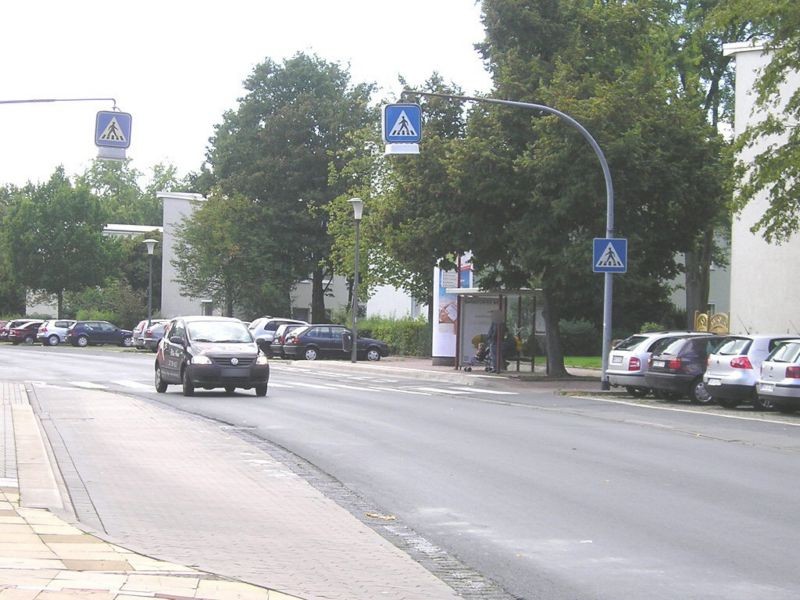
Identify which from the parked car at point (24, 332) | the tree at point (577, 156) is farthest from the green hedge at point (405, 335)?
the parked car at point (24, 332)

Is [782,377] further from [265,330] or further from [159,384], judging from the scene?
[265,330]

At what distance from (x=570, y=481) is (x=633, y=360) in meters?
16.0

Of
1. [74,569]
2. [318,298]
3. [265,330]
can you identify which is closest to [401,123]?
[74,569]

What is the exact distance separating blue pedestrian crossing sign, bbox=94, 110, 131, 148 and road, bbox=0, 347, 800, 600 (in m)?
5.12

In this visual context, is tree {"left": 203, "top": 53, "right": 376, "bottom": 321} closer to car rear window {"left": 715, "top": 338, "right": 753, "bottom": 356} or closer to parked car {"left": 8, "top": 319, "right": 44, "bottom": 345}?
parked car {"left": 8, "top": 319, "right": 44, "bottom": 345}

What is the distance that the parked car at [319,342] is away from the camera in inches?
2031

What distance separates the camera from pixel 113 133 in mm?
22141

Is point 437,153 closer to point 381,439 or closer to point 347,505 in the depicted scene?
point 381,439

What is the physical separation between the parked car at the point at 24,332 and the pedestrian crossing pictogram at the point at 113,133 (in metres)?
54.2

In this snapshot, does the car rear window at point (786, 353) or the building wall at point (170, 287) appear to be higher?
the building wall at point (170, 287)

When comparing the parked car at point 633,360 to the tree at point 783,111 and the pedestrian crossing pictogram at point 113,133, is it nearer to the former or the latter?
the tree at point 783,111

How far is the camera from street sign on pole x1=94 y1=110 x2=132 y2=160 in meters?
22.0

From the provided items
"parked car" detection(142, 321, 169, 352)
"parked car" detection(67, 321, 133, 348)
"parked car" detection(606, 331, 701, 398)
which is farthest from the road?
"parked car" detection(67, 321, 133, 348)

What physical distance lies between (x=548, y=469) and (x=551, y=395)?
620 inches
